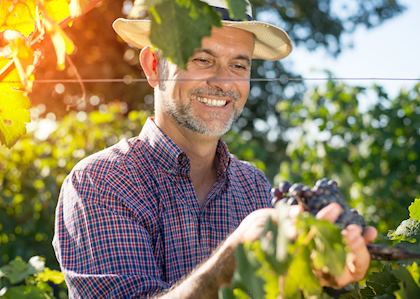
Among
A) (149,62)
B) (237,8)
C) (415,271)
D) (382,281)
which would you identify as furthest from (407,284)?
(149,62)

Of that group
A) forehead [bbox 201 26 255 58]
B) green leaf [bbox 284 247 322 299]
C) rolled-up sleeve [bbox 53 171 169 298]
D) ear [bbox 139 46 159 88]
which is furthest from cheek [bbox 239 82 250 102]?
green leaf [bbox 284 247 322 299]

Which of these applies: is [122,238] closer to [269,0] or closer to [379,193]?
[379,193]

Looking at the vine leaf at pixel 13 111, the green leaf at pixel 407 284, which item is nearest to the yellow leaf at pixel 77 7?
the vine leaf at pixel 13 111

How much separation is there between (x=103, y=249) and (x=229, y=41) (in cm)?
94

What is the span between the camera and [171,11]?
4.75 ft

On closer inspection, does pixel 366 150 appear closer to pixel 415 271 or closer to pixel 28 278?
pixel 28 278

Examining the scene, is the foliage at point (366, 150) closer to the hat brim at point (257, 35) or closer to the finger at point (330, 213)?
the hat brim at point (257, 35)

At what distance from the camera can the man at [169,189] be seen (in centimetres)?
240

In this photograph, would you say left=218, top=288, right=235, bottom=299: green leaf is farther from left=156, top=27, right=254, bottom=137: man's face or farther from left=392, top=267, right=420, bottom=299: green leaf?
left=156, top=27, right=254, bottom=137: man's face

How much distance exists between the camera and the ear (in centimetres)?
317

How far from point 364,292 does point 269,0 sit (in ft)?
50.1

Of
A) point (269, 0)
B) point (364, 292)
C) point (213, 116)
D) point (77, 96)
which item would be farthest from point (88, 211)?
point (269, 0)

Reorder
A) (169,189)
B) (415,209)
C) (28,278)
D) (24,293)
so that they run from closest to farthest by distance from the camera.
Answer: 1. (415,209)
2. (169,189)
3. (24,293)
4. (28,278)

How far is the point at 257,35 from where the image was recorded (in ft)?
10.4
